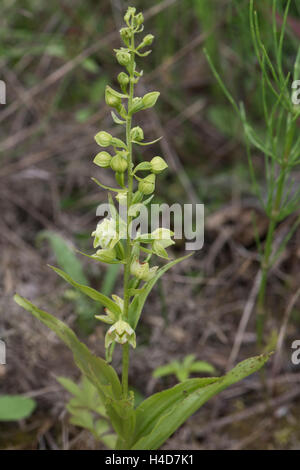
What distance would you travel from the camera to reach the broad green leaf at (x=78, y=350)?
1671 millimetres

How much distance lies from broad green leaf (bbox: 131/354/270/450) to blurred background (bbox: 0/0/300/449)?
435 mm

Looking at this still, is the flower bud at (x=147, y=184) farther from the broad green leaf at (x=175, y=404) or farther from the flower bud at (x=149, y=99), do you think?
the broad green leaf at (x=175, y=404)

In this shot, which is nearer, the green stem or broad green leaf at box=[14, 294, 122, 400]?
broad green leaf at box=[14, 294, 122, 400]

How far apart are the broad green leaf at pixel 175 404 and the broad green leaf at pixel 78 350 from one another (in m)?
0.20

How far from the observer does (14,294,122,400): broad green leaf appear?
1671mm

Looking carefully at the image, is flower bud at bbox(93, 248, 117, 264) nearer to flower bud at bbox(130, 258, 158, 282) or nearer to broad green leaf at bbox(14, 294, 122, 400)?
flower bud at bbox(130, 258, 158, 282)

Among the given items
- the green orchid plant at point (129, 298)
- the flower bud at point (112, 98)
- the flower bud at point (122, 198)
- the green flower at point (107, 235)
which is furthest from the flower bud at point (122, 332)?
the flower bud at point (112, 98)

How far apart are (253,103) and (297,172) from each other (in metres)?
0.80

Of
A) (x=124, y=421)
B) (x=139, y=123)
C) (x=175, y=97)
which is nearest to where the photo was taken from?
(x=124, y=421)

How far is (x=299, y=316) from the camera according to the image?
268cm

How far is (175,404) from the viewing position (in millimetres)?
1717

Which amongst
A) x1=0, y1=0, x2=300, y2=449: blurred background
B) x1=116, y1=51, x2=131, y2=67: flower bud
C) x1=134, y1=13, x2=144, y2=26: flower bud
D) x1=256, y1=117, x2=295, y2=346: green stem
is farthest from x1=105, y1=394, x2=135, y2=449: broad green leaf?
x1=134, y1=13, x2=144, y2=26: flower bud
